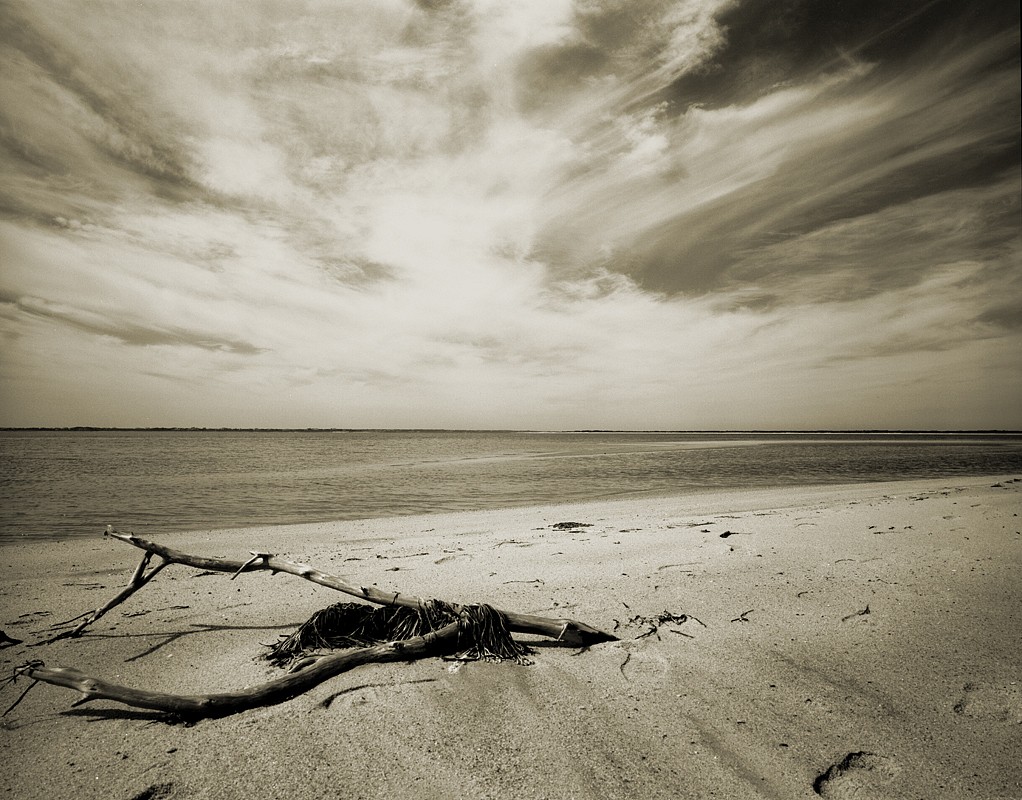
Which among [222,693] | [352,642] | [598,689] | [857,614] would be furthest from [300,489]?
[857,614]

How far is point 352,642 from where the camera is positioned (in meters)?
4.29

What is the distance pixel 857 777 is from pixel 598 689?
1.61m

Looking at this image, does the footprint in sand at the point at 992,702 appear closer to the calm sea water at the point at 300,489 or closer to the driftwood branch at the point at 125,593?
the driftwood branch at the point at 125,593

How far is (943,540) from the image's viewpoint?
300 inches

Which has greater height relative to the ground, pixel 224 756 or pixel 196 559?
pixel 196 559

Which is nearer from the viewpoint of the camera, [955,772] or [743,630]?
[955,772]

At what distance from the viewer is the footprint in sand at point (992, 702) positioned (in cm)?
326

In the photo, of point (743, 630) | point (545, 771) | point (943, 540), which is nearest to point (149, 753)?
point (545, 771)

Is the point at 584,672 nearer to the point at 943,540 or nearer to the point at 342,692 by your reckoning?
the point at 342,692

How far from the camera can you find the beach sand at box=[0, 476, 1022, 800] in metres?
2.73

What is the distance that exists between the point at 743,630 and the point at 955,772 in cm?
185

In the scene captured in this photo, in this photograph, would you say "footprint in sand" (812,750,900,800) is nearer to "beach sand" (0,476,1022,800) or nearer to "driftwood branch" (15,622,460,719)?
"beach sand" (0,476,1022,800)

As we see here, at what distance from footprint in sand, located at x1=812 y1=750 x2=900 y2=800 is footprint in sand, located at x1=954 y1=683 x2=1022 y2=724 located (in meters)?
1.01

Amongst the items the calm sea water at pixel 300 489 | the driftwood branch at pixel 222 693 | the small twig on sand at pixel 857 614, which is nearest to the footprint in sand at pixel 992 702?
the small twig on sand at pixel 857 614
